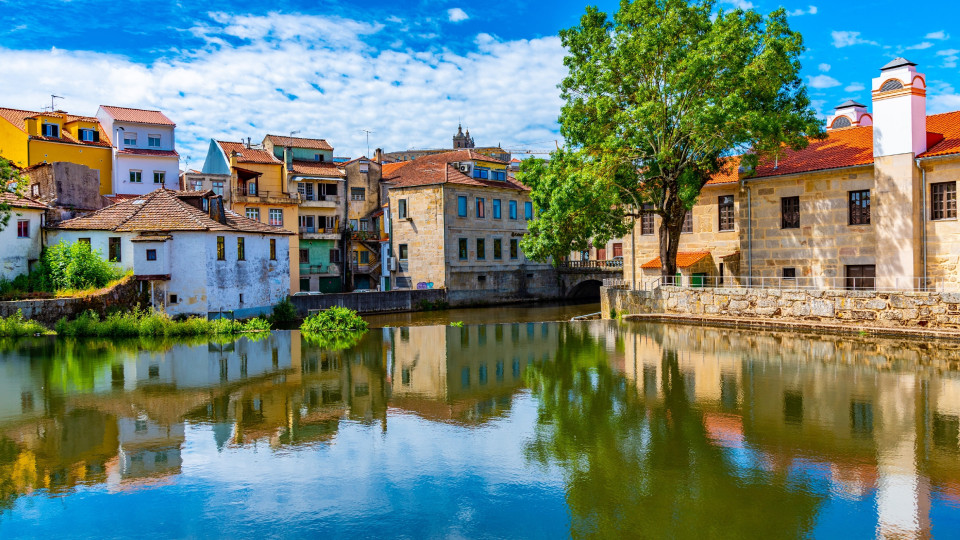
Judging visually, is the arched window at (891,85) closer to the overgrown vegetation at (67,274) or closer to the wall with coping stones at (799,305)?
the wall with coping stones at (799,305)

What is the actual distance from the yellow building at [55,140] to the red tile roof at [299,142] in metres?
10.9

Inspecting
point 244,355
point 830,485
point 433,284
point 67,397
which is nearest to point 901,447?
point 830,485

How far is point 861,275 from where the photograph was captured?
28.3m

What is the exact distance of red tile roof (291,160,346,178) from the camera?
4950 cm

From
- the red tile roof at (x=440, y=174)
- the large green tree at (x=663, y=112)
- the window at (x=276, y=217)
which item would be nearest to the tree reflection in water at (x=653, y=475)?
the large green tree at (x=663, y=112)

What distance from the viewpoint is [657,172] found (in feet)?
99.9

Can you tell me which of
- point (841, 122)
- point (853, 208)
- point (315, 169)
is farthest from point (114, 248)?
point (841, 122)

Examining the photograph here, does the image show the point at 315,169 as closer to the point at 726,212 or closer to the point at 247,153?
the point at 247,153

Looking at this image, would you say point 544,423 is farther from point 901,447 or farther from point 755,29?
point 755,29

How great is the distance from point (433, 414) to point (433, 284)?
33702 mm

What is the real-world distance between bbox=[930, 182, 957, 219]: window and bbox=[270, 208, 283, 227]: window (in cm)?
3769

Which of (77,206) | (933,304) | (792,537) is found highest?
(77,206)

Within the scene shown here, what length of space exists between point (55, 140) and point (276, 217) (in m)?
14.4

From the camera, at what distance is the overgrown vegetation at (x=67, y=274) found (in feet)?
101
